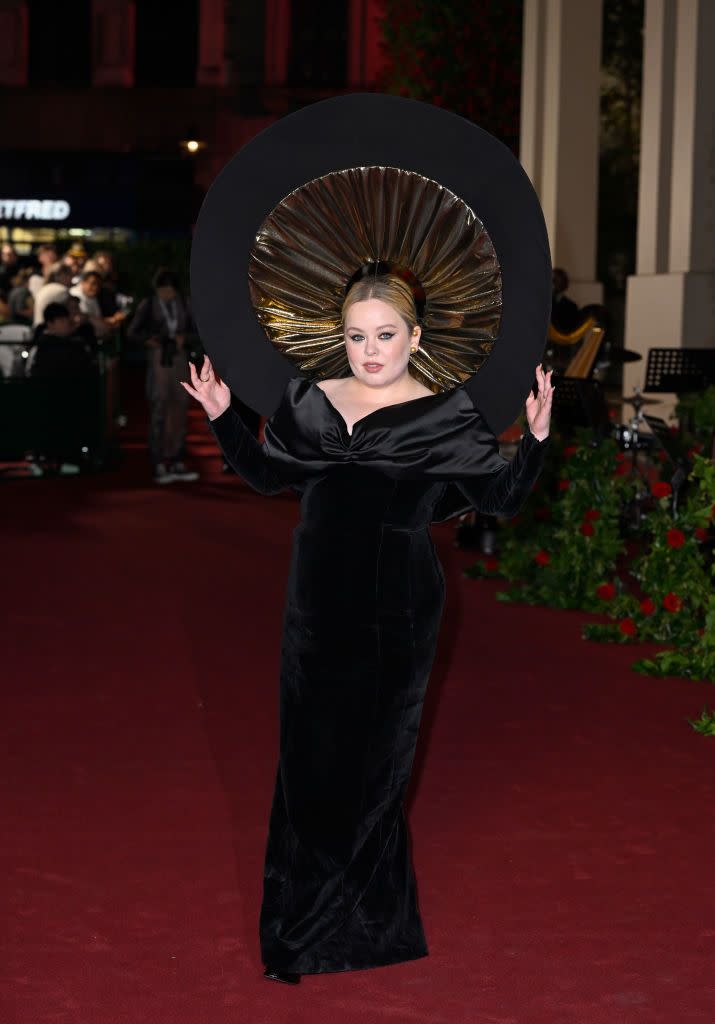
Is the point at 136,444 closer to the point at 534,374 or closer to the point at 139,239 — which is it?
the point at 534,374

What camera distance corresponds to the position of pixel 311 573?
4.42 meters

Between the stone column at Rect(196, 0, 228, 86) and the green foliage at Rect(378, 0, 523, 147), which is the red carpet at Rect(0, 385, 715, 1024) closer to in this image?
the green foliage at Rect(378, 0, 523, 147)

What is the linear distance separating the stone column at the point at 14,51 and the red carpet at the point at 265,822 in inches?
1260

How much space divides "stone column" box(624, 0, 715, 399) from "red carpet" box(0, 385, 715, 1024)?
5.83m

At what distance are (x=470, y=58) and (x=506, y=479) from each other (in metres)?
20.6

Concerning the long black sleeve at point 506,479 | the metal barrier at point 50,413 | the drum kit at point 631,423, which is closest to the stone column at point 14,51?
the metal barrier at point 50,413

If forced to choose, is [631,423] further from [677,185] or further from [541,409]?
[541,409]

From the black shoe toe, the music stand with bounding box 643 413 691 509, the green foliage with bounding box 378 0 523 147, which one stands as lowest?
the black shoe toe

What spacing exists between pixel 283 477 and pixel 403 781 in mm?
832

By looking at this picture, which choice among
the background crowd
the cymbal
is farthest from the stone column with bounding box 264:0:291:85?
the cymbal

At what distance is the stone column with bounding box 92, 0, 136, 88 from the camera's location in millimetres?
39344

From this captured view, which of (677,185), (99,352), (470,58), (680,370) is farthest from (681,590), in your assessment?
(470,58)

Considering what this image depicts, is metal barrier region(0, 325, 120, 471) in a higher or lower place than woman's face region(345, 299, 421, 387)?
lower

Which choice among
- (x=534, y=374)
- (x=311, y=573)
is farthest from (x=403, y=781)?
(x=534, y=374)
